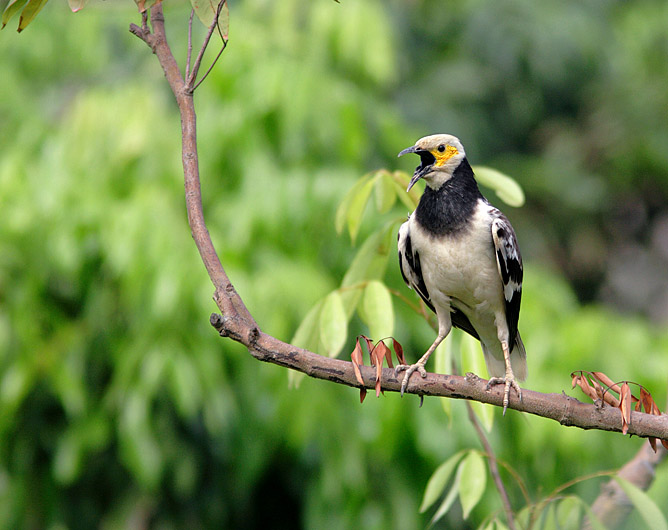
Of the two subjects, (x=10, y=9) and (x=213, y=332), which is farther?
(x=213, y=332)

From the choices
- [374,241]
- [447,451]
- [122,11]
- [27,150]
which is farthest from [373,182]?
[122,11]

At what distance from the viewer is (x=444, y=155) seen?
9.96 ft

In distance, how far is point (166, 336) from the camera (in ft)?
13.8

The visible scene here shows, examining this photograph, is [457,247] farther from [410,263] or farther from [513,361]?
[513,361]

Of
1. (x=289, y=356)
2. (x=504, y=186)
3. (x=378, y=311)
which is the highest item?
(x=504, y=186)

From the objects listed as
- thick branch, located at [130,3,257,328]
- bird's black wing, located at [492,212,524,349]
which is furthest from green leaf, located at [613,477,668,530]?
thick branch, located at [130,3,257,328]

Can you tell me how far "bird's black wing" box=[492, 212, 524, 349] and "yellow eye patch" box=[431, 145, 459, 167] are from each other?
299 millimetres

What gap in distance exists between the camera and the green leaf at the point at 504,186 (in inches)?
113

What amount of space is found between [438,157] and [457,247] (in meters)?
0.37

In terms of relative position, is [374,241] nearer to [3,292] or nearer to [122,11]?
[3,292]

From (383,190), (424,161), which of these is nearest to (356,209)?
(383,190)

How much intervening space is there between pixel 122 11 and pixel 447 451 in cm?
441

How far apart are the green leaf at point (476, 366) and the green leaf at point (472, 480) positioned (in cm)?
12

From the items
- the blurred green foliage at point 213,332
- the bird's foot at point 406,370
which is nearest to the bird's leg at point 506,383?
the bird's foot at point 406,370
